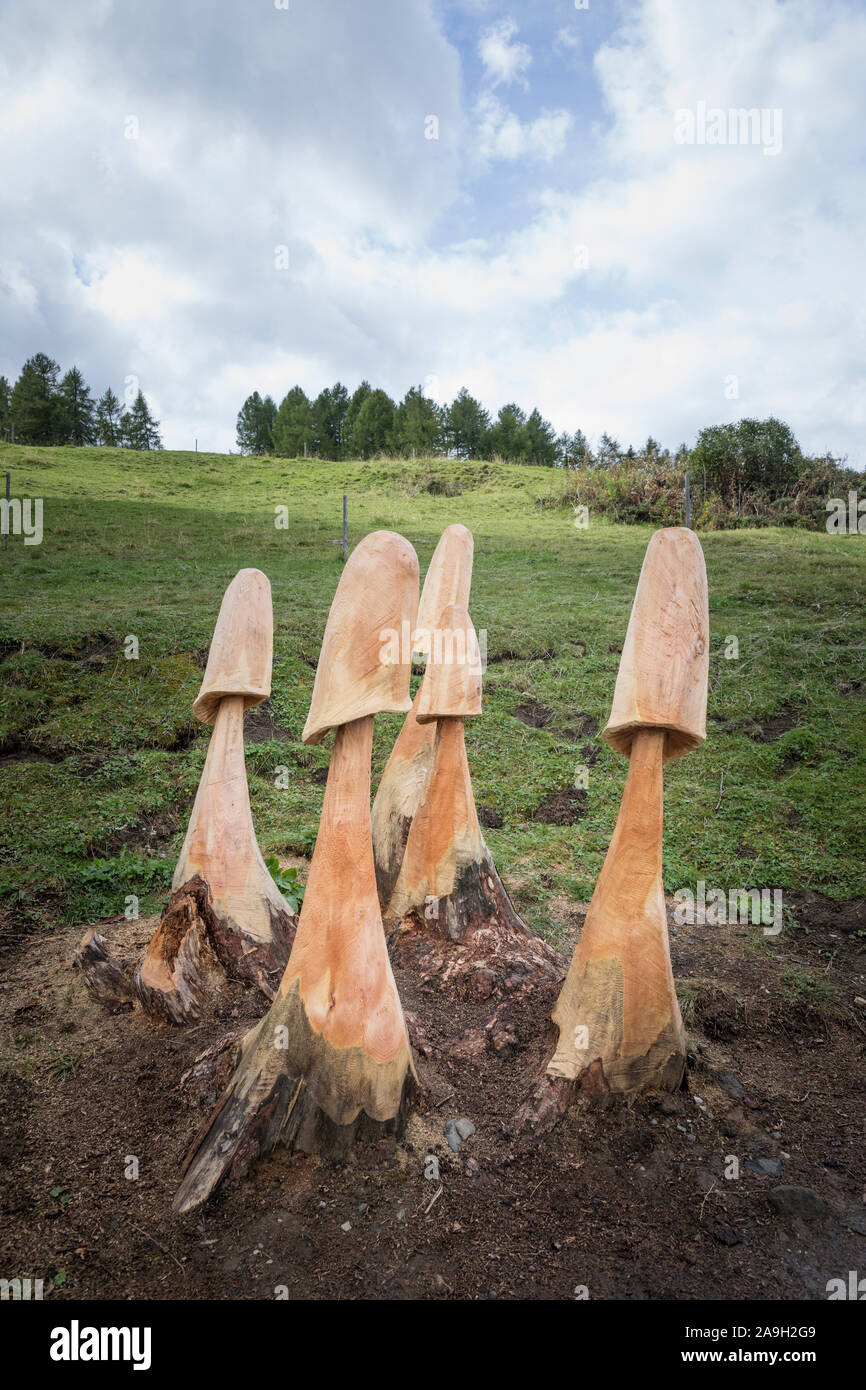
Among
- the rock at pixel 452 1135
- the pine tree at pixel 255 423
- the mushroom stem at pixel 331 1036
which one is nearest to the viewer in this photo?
the mushroom stem at pixel 331 1036

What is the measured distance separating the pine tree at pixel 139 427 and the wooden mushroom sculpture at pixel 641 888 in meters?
50.3

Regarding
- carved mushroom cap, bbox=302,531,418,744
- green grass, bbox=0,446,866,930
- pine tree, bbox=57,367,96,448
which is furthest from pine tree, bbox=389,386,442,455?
carved mushroom cap, bbox=302,531,418,744

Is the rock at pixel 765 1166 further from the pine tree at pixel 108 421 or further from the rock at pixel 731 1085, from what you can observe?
the pine tree at pixel 108 421

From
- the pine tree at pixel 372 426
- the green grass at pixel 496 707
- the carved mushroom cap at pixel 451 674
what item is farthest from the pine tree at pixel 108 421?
the carved mushroom cap at pixel 451 674

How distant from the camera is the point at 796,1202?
104 inches

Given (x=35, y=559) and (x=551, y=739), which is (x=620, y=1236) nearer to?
(x=551, y=739)

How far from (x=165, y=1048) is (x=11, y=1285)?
3.67 ft

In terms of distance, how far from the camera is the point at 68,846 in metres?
5.43

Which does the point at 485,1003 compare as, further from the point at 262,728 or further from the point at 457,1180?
the point at 262,728

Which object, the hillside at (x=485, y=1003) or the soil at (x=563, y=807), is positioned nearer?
the hillside at (x=485, y=1003)

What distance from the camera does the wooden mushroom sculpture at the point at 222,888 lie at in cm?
366

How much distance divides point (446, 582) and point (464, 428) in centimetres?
4519
